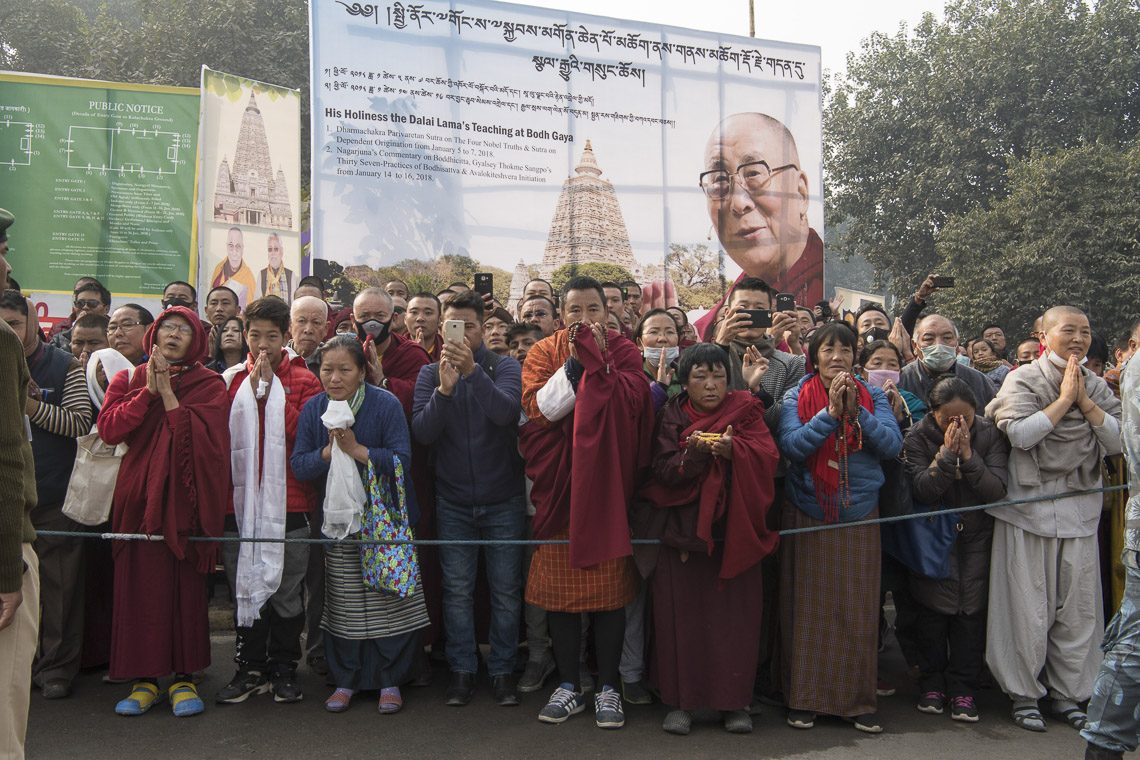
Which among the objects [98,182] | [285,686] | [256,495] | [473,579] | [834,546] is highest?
[98,182]

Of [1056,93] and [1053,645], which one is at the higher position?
[1056,93]

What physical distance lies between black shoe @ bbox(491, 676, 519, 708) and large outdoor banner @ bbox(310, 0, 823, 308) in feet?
13.2

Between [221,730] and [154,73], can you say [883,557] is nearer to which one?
[221,730]

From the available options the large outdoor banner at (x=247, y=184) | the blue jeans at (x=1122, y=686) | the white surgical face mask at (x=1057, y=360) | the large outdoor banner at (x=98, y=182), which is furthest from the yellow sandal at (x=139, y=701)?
the large outdoor banner at (x=98, y=182)

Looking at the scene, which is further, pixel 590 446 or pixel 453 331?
pixel 453 331

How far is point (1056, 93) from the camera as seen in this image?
23828 millimetres

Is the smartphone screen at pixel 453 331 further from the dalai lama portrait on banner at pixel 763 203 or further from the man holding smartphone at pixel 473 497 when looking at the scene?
the dalai lama portrait on banner at pixel 763 203

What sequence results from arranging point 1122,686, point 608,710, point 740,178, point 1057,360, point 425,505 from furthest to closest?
1. point 740,178
2. point 425,505
3. point 1057,360
4. point 608,710
5. point 1122,686

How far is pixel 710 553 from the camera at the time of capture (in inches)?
166

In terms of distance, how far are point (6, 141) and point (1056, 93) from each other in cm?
2360

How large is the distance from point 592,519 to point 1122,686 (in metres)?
2.09

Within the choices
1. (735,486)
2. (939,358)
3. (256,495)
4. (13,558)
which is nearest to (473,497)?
(256,495)

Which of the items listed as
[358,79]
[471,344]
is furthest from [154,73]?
[471,344]

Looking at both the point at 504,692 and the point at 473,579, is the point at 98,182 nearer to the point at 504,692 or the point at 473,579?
the point at 473,579
